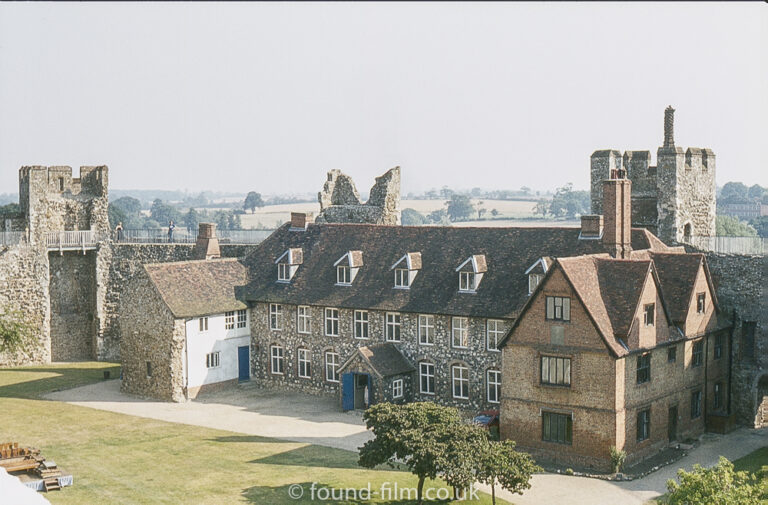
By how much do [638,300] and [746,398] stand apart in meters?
11.3

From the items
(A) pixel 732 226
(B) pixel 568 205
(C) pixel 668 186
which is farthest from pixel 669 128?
(B) pixel 568 205

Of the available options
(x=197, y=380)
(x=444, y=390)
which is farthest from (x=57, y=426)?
(x=444, y=390)

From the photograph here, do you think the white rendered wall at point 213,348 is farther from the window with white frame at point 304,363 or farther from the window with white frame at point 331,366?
the window with white frame at point 331,366

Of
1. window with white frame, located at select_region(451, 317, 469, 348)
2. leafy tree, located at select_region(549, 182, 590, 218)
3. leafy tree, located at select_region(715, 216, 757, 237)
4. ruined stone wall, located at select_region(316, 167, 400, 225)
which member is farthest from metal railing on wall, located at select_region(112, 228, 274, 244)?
leafy tree, located at select_region(549, 182, 590, 218)

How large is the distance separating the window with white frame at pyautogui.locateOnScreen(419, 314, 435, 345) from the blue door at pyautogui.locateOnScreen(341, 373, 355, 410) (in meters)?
3.99

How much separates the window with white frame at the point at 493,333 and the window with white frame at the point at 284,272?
1372 cm

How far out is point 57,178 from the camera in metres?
66.0

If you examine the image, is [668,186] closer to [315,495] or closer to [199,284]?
[199,284]

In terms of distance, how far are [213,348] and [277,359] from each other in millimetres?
3661

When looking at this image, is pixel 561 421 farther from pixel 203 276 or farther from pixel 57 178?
pixel 57 178

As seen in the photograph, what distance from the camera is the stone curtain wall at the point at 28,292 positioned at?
201 ft

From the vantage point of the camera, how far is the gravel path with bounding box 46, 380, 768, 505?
3381 cm

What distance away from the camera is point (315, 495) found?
32938mm

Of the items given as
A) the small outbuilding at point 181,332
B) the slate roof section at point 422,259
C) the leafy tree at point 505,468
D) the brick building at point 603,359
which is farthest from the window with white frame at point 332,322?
the leafy tree at point 505,468
